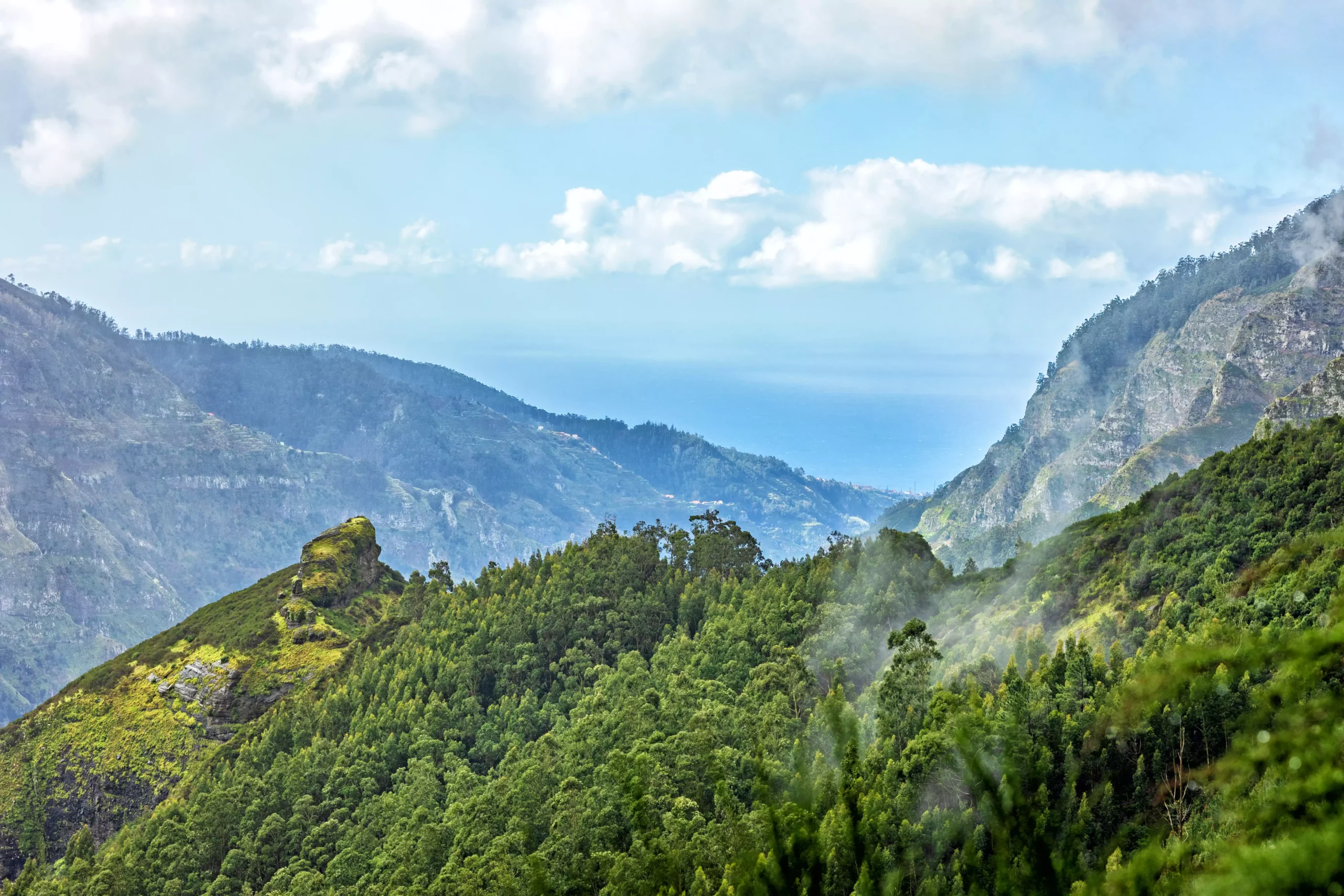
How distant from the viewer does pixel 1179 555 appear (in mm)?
70875

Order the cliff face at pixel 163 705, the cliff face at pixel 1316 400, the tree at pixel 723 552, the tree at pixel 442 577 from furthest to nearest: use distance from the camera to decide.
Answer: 1. the cliff face at pixel 1316 400
2. the tree at pixel 442 577
3. the tree at pixel 723 552
4. the cliff face at pixel 163 705

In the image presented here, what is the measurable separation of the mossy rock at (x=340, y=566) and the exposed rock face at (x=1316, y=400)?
128127 millimetres

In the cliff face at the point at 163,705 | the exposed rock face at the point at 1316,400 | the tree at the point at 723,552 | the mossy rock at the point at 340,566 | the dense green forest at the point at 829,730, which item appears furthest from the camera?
the exposed rock face at the point at 1316,400

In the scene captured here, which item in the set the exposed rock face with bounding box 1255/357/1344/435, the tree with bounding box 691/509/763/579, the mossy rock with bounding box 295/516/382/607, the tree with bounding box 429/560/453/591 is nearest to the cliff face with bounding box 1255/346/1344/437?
the exposed rock face with bounding box 1255/357/1344/435

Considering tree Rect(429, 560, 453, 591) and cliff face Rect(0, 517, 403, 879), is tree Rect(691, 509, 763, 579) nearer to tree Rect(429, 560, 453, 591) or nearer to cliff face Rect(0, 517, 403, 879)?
tree Rect(429, 560, 453, 591)

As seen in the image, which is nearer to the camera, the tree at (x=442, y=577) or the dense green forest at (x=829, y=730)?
the dense green forest at (x=829, y=730)

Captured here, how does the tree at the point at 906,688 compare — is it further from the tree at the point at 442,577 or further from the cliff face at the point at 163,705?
the tree at the point at 442,577

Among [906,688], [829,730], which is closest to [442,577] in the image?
[829,730]

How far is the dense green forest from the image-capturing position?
639 inches

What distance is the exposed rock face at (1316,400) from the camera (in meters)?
154

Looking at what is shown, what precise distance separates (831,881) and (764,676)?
108 ft

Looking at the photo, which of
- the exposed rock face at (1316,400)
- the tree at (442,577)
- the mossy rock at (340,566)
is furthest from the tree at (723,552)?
the exposed rock face at (1316,400)

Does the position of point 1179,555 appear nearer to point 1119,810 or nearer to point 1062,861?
point 1119,810

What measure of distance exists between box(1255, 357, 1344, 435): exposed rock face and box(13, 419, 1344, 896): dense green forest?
269 feet
